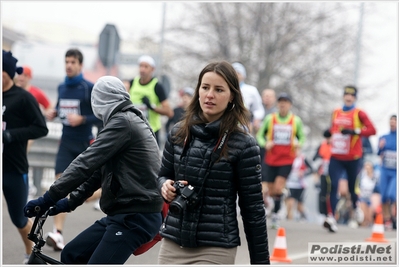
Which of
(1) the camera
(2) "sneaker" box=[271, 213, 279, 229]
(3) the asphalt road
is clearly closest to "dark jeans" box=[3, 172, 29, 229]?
(3) the asphalt road

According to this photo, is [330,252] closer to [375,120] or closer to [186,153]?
[186,153]

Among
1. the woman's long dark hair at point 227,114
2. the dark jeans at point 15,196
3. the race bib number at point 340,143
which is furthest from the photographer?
the race bib number at point 340,143

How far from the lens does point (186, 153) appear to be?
5191 millimetres

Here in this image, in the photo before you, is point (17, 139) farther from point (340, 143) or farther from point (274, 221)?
point (340, 143)

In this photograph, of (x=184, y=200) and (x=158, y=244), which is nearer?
(x=184, y=200)

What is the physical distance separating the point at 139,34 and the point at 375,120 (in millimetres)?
12342

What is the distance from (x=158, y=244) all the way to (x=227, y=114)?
530cm

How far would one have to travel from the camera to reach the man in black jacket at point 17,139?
A: 8.29 m

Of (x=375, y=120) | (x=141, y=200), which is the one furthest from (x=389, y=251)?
(x=375, y=120)

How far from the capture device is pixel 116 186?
5770mm

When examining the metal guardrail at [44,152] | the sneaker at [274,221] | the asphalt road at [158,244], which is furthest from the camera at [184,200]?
the metal guardrail at [44,152]

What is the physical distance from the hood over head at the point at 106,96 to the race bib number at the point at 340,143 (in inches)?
314

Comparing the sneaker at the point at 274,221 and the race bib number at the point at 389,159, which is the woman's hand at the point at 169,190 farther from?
the race bib number at the point at 389,159

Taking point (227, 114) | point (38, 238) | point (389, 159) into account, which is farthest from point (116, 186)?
point (389, 159)
